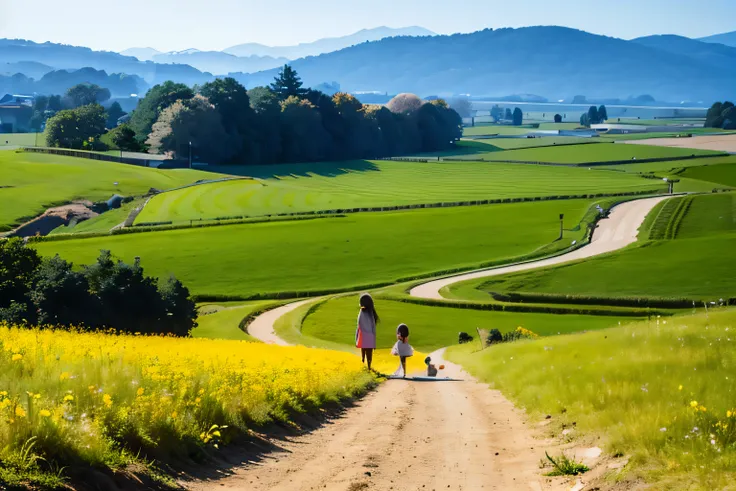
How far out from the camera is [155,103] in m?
182

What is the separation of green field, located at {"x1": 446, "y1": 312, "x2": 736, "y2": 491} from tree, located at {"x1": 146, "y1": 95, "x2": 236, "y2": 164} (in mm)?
143375

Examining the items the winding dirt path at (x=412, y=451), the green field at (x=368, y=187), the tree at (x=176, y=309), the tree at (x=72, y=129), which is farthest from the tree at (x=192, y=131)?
the winding dirt path at (x=412, y=451)

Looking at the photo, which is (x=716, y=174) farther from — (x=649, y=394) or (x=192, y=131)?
(x=649, y=394)

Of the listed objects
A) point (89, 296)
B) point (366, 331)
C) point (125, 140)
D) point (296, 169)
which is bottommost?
point (89, 296)

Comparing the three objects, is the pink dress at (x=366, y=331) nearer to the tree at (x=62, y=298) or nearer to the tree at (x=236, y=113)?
the tree at (x=62, y=298)

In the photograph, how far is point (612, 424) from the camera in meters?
12.7

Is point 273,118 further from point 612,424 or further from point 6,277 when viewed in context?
point 612,424

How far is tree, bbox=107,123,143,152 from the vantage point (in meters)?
181

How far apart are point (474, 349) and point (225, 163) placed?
5323 inches

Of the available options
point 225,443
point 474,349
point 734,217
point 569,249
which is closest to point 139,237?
point 569,249

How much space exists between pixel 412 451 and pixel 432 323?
4260cm

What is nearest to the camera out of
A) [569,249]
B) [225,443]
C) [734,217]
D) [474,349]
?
[225,443]

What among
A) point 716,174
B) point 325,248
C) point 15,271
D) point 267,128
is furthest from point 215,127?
point 15,271

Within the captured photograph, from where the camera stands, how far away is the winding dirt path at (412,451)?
10.8 m
